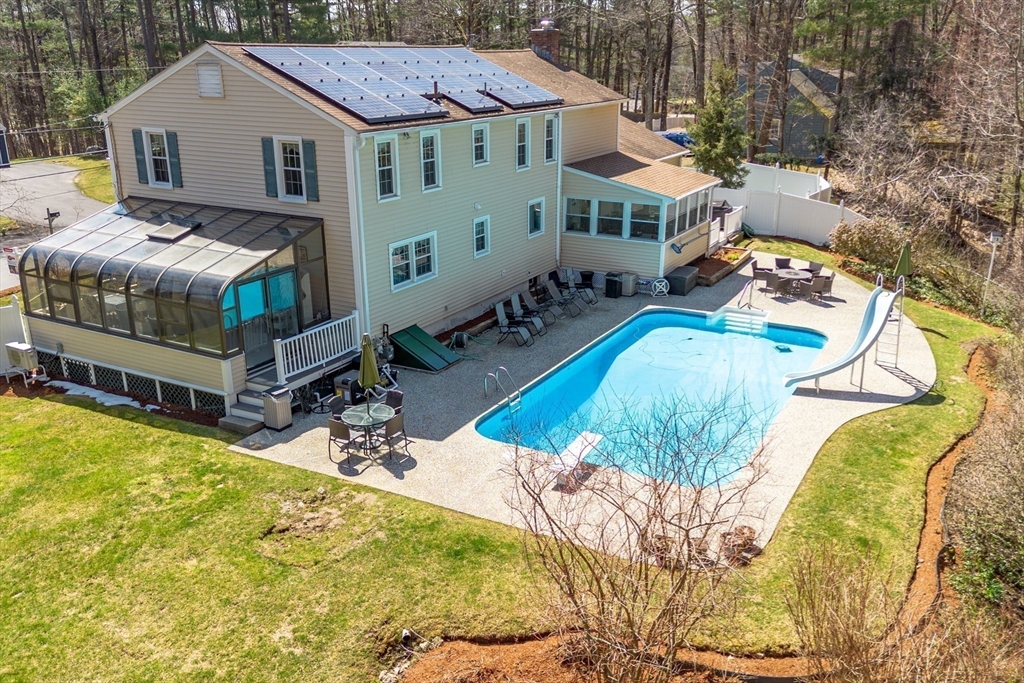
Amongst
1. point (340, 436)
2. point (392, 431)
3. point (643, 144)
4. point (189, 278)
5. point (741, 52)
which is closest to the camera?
point (340, 436)

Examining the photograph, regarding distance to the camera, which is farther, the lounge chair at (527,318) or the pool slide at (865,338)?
the lounge chair at (527,318)

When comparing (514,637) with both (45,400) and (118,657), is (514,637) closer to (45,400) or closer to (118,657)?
(118,657)

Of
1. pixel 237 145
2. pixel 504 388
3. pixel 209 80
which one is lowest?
pixel 504 388

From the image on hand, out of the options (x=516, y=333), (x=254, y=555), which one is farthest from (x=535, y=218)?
(x=254, y=555)

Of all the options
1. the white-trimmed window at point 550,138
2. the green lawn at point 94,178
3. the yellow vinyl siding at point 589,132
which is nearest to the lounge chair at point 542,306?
the white-trimmed window at point 550,138

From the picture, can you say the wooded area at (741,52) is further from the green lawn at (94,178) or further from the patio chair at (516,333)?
the patio chair at (516,333)

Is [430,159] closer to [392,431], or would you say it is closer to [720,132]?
[392,431]

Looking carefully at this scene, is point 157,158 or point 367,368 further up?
point 157,158
